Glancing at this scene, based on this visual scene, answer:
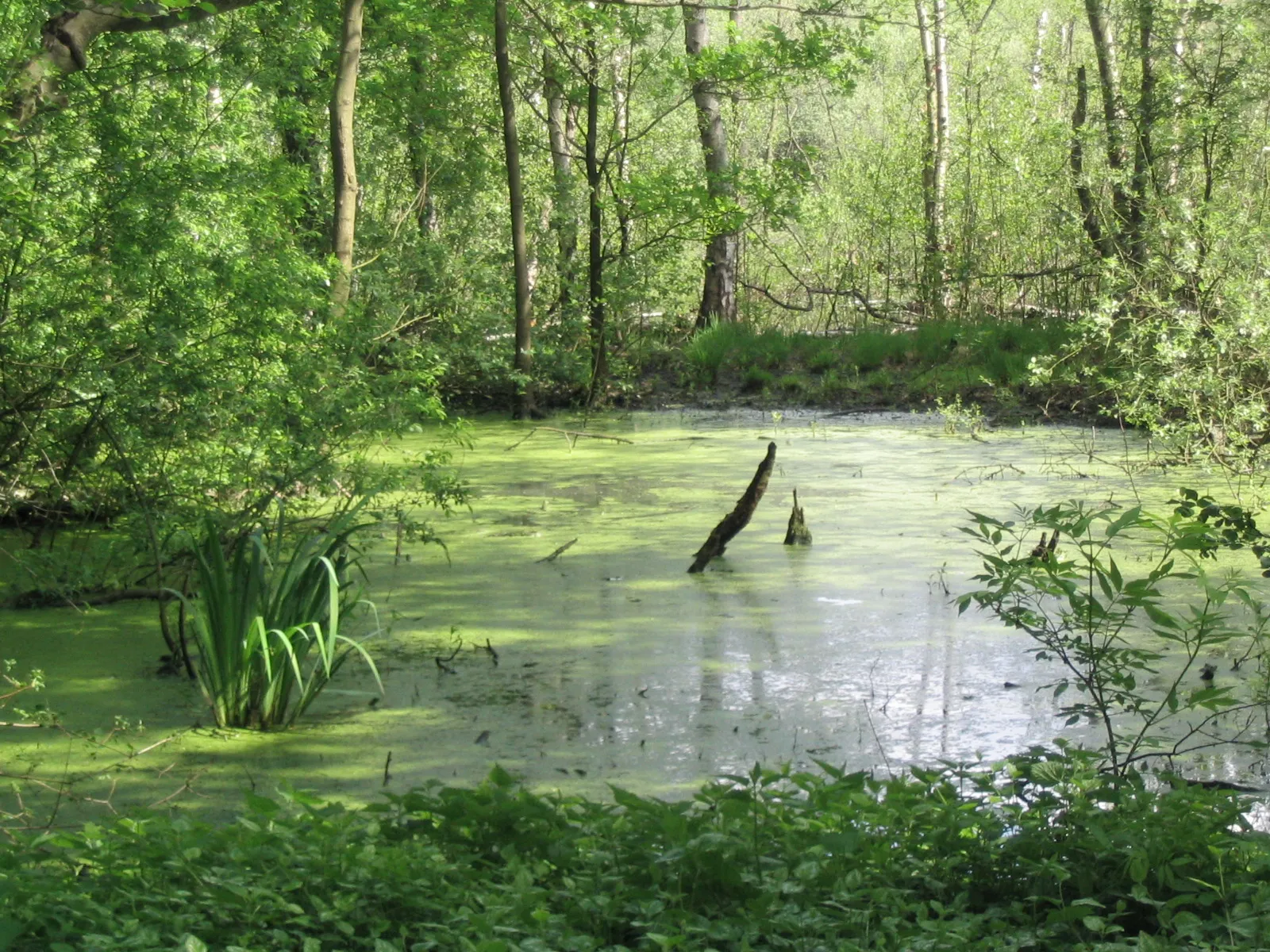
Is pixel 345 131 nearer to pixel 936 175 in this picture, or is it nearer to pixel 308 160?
pixel 308 160

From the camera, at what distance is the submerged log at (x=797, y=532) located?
640 centimetres

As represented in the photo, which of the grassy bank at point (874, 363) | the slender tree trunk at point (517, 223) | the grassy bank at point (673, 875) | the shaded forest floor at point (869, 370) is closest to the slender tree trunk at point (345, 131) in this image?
the slender tree trunk at point (517, 223)

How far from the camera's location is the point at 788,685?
4.38m

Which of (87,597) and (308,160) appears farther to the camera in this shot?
(308,160)

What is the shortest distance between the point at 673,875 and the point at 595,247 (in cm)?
947

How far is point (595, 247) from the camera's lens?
38.1 feet

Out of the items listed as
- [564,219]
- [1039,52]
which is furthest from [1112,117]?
[1039,52]

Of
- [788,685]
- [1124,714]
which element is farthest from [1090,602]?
[788,685]

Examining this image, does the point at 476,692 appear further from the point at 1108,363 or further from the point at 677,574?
the point at 1108,363

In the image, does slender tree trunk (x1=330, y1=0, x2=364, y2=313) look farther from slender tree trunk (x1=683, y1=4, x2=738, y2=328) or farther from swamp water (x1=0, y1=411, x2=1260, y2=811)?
slender tree trunk (x1=683, y1=4, x2=738, y2=328)

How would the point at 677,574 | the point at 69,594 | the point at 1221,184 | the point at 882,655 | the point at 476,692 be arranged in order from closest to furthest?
the point at 476,692, the point at 882,655, the point at 69,594, the point at 677,574, the point at 1221,184

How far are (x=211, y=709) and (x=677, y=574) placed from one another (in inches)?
91.1

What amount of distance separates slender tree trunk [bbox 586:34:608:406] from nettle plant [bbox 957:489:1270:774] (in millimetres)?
6177

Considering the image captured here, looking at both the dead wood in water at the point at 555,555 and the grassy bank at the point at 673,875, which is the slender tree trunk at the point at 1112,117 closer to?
the dead wood in water at the point at 555,555
